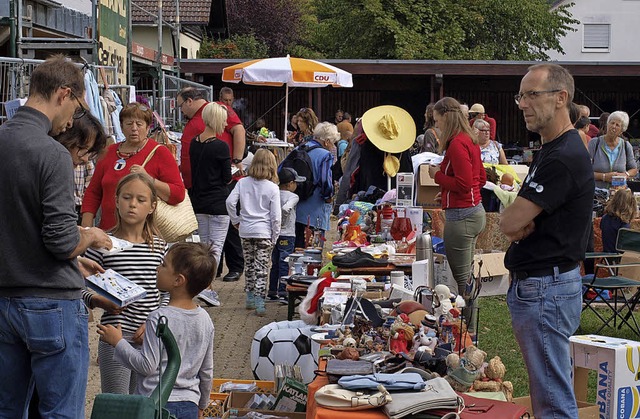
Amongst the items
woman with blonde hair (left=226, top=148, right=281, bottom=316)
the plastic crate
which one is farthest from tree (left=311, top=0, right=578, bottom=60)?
the plastic crate

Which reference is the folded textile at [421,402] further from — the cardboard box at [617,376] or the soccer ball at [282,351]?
the soccer ball at [282,351]

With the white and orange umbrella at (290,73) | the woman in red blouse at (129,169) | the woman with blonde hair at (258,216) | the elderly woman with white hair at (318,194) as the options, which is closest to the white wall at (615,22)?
the white and orange umbrella at (290,73)

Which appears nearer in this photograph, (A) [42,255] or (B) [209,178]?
(A) [42,255]

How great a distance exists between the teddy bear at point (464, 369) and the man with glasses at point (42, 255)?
1886 mm

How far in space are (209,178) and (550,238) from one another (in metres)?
5.52

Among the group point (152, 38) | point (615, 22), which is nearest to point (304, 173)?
point (152, 38)

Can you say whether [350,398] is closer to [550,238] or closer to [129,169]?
[550,238]

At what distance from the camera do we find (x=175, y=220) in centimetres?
691

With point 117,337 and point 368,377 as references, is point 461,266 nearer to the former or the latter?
point 368,377

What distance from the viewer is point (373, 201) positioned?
10.7 meters

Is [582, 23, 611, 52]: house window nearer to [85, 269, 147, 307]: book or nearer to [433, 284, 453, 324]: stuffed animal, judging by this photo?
[433, 284, 453, 324]: stuffed animal

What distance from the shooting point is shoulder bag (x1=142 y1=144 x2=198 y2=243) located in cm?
683

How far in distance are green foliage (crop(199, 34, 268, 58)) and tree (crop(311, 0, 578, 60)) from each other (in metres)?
3.18

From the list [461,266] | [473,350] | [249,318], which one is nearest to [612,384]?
[473,350]
